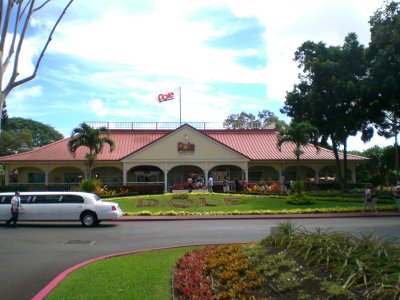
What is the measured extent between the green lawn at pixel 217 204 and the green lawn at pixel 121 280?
1493cm

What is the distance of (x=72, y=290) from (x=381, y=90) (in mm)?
30727

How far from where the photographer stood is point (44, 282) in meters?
8.89

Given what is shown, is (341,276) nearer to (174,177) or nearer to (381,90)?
(381,90)

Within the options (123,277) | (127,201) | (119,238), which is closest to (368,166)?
(127,201)

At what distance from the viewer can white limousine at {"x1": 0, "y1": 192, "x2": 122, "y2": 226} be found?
2005 centimetres

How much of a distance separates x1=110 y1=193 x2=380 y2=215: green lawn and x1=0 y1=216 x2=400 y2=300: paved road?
4.37 m

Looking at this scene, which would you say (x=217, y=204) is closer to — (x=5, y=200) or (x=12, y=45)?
(x=5, y=200)

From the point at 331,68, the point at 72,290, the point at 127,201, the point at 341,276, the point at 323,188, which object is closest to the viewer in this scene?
the point at 341,276

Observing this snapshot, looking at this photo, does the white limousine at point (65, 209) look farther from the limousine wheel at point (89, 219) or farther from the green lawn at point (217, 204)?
the green lawn at point (217, 204)

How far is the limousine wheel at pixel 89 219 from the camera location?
20.1 metres

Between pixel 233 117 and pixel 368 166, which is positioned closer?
pixel 368 166

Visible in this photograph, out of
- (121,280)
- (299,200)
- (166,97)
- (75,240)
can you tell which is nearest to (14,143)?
(166,97)

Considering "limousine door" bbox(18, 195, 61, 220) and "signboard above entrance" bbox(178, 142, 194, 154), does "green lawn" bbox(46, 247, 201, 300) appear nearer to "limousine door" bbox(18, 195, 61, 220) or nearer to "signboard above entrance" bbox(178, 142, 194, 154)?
"limousine door" bbox(18, 195, 61, 220)

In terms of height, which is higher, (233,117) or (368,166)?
(233,117)
